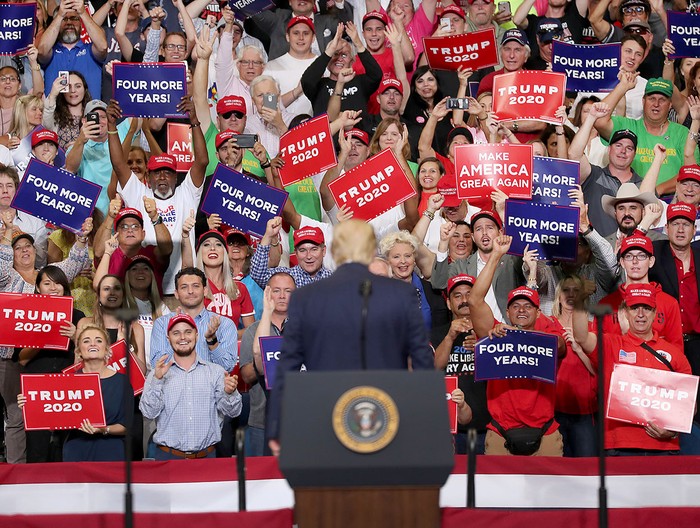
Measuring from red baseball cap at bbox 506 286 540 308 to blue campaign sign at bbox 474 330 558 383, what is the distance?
0.36 m

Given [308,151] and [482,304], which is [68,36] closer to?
[308,151]

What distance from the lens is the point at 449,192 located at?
925 centimetres

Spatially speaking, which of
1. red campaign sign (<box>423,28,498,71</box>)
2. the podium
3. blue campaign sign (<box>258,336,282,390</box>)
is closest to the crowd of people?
red campaign sign (<box>423,28,498,71</box>)

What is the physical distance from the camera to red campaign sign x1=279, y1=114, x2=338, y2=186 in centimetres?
918

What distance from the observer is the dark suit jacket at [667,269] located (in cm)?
836

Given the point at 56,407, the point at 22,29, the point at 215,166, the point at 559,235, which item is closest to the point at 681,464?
the point at 559,235

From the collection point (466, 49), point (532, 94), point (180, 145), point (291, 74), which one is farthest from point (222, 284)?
point (466, 49)

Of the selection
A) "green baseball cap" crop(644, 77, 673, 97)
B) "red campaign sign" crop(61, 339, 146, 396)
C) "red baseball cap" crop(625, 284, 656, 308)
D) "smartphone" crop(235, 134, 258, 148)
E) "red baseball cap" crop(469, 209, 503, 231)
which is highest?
"green baseball cap" crop(644, 77, 673, 97)

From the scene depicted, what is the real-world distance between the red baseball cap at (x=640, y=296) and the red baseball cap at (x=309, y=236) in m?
1.99

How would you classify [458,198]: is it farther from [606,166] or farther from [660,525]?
[660,525]

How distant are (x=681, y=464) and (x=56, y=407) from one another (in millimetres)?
3462

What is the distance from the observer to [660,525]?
18.9ft

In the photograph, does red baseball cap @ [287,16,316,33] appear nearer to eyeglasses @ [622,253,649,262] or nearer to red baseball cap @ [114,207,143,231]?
red baseball cap @ [114,207,143,231]

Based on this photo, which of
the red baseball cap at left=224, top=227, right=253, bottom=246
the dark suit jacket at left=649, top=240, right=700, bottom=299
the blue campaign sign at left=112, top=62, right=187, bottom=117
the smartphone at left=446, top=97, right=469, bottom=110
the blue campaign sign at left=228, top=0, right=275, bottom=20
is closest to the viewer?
the dark suit jacket at left=649, top=240, right=700, bottom=299
